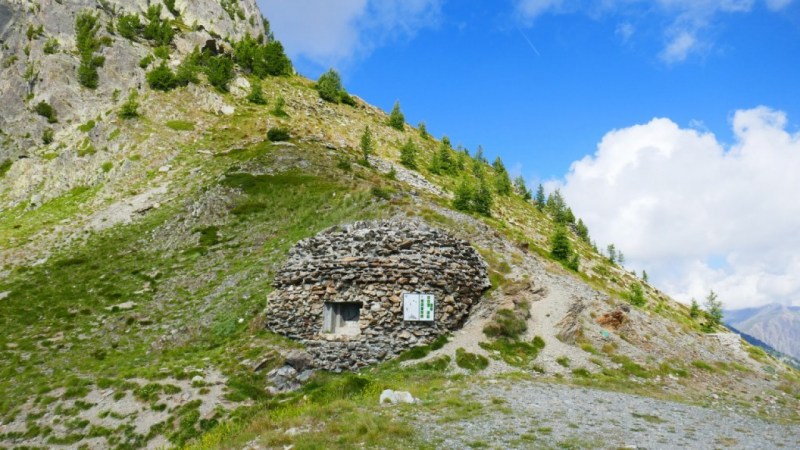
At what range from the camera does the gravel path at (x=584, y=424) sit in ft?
40.2

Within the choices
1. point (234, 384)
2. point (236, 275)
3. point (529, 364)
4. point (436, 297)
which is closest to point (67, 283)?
point (236, 275)

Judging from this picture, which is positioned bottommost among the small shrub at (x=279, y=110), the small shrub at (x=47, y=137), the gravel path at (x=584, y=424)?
the gravel path at (x=584, y=424)

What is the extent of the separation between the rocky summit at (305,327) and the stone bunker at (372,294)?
0.12m

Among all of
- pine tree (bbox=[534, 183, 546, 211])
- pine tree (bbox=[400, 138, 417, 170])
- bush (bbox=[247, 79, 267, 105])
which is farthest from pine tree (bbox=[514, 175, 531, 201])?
bush (bbox=[247, 79, 267, 105])

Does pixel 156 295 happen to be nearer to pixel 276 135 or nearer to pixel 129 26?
pixel 276 135

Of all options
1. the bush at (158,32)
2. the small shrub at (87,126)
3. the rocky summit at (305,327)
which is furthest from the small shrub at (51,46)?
the rocky summit at (305,327)

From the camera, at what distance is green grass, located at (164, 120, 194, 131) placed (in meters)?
64.0

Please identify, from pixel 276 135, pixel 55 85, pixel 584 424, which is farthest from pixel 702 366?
pixel 55 85

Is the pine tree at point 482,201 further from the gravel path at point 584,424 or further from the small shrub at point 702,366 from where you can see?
the gravel path at point 584,424

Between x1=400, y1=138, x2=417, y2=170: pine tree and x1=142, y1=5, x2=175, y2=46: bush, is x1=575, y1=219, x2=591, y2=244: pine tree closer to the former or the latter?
x1=400, y1=138, x2=417, y2=170: pine tree

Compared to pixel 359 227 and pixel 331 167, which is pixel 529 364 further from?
pixel 331 167

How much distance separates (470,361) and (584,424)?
891 cm

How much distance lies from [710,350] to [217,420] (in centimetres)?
2879

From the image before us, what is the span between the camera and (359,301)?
25.1 m
